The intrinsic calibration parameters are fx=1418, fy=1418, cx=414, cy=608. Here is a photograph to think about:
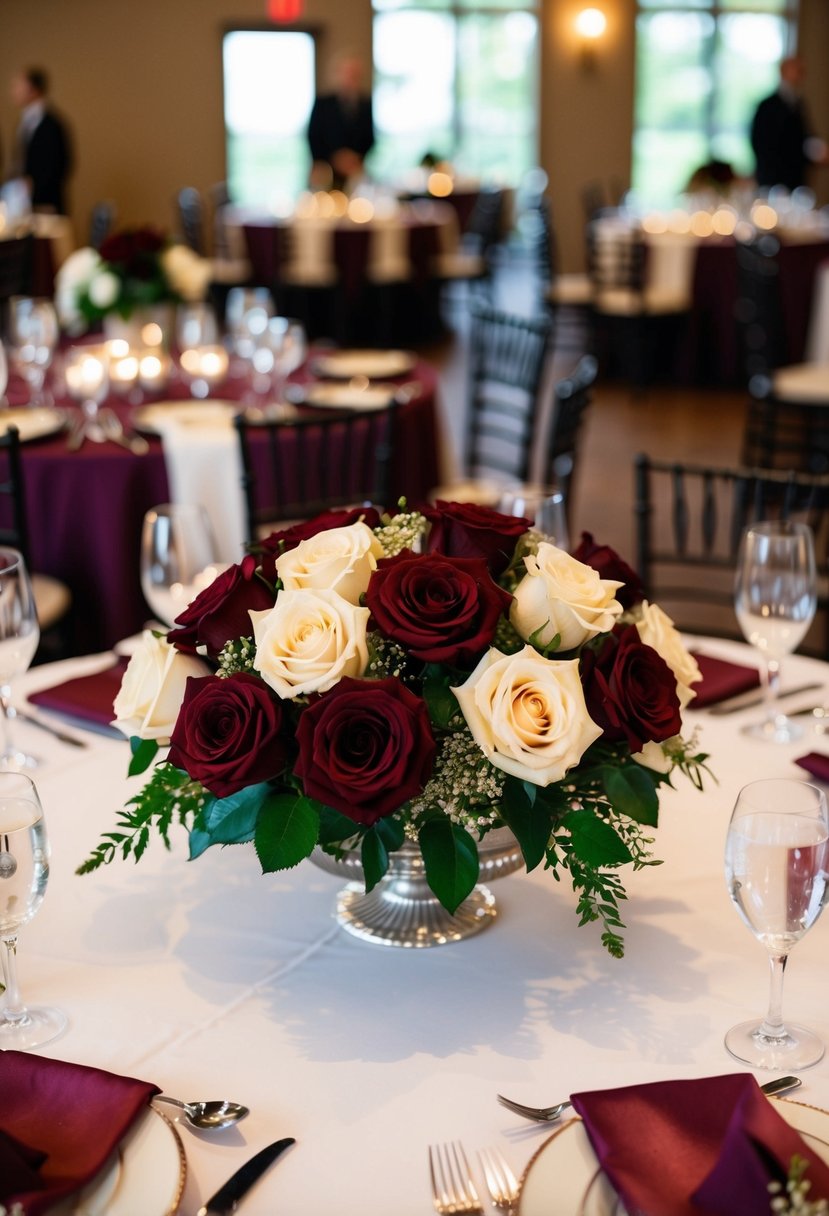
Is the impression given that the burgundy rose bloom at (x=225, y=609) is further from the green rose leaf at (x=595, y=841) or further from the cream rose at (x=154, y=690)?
the green rose leaf at (x=595, y=841)

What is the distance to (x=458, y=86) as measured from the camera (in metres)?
13.3

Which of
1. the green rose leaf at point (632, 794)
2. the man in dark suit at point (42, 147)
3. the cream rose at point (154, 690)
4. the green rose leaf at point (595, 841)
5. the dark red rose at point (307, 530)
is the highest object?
the man in dark suit at point (42, 147)

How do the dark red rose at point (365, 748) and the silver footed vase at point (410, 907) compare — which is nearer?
the dark red rose at point (365, 748)

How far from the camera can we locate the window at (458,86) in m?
12.9

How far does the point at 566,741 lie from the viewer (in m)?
1.06

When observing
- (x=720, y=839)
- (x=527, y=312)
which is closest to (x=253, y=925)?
(x=720, y=839)

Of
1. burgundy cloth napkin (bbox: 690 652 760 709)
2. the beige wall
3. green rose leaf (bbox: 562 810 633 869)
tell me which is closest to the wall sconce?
the beige wall

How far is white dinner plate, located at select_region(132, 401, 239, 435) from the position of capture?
3.63 m

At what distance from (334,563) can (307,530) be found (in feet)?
0.51

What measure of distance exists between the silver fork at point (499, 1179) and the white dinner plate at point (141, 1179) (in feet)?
0.68

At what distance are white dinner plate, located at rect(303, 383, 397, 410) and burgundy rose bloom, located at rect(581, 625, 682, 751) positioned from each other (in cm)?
263

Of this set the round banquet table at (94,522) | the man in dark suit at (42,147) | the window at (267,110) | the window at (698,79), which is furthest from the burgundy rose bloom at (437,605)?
the window at (698,79)

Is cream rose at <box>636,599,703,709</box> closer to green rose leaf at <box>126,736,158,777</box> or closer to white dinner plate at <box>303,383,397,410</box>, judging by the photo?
green rose leaf at <box>126,736,158,777</box>

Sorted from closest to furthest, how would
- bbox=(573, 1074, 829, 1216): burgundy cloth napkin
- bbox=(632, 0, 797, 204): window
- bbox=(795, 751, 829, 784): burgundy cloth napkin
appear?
bbox=(573, 1074, 829, 1216): burgundy cloth napkin, bbox=(795, 751, 829, 784): burgundy cloth napkin, bbox=(632, 0, 797, 204): window
